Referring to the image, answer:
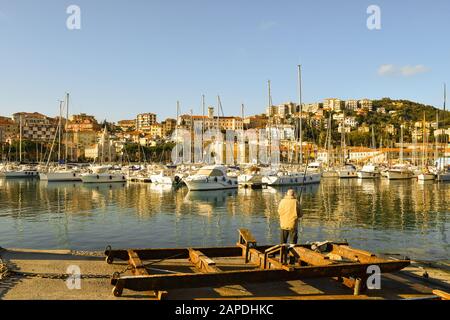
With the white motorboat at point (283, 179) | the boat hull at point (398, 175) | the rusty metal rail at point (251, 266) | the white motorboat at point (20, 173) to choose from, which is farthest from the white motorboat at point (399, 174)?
the rusty metal rail at point (251, 266)

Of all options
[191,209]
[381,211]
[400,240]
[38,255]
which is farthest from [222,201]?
[38,255]

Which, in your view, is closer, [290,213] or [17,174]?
[290,213]

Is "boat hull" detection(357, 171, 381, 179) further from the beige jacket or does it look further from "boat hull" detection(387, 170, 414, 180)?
the beige jacket

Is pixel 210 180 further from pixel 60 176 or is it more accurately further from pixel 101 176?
pixel 60 176

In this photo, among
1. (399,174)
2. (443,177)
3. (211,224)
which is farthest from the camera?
(399,174)

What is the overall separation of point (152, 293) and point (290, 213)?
14.3 feet

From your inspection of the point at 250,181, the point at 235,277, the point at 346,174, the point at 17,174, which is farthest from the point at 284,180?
the point at 17,174

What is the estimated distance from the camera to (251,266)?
10.4 metres

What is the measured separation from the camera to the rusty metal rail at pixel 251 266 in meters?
7.33

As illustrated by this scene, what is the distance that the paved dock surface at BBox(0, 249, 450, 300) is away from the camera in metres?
7.96

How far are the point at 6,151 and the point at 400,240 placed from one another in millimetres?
153289

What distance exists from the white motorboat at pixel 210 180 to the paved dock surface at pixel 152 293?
137 ft
